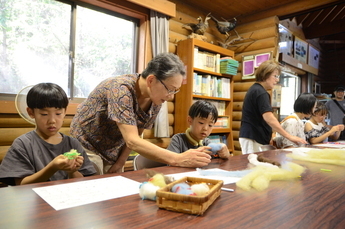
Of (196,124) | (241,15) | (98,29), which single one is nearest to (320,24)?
(241,15)

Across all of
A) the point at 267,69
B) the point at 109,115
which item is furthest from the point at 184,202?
the point at 267,69

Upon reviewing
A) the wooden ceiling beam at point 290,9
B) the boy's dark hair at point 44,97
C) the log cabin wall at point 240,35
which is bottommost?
the boy's dark hair at point 44,97

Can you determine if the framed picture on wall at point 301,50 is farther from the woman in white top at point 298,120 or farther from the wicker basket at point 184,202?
the wicker basket at point 184,202

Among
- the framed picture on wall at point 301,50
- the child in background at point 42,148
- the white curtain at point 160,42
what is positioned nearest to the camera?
the child in background at point 42,148

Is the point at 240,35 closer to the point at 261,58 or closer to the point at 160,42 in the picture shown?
the point at 261,58

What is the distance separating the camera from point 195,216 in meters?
0.58

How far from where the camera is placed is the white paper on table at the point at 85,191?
2.19 feet

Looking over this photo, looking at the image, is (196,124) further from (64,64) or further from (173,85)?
(64,64)

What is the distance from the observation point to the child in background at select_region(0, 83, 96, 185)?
101cm

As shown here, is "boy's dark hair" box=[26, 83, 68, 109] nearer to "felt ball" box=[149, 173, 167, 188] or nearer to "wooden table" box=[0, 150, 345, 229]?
"wooden table" box=[0, 150, 345, 229]

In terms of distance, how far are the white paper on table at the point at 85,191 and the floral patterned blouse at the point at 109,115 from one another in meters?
0.37

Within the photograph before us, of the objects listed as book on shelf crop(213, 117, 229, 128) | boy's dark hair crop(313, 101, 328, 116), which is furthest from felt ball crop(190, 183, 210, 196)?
book on shelf crop(213, 117, 229, 128)

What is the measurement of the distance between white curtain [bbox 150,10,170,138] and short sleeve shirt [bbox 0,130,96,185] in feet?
6.73

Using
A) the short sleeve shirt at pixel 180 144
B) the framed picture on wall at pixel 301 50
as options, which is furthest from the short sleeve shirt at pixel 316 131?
the framed picture on wall at pixel 301 50
